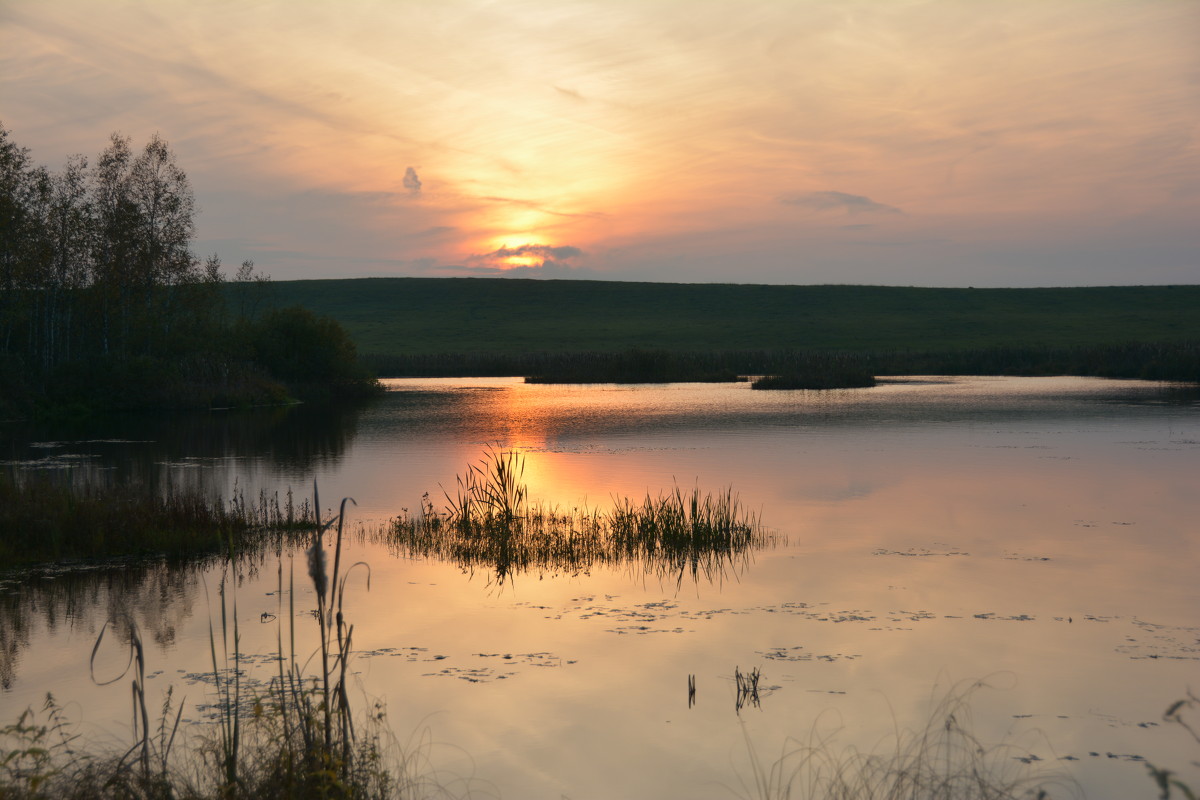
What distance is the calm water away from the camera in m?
8.24

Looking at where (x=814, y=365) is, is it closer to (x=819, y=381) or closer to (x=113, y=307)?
(x=819, y=381)

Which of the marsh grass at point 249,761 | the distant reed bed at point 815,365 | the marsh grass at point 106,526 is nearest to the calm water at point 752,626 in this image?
the marsh grass at point 249,761

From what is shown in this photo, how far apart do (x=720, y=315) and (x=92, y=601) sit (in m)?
122

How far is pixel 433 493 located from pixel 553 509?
3.62m

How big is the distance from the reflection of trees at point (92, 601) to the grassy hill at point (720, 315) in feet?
286

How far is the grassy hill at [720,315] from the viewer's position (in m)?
108

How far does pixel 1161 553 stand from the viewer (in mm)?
15414

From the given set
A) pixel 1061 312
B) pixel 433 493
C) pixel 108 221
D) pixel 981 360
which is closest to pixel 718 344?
pixel 981 360

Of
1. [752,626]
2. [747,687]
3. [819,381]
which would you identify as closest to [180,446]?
[752,626]

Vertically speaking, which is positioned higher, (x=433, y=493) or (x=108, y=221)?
(x=108, y=221)

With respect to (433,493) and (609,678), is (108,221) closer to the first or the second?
(433,493)

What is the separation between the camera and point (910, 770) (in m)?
7.49

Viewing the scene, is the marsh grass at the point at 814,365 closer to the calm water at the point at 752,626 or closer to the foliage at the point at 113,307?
the foliage at the point at 113,307

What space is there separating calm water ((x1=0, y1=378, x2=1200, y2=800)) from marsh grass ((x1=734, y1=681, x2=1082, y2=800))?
139mm
